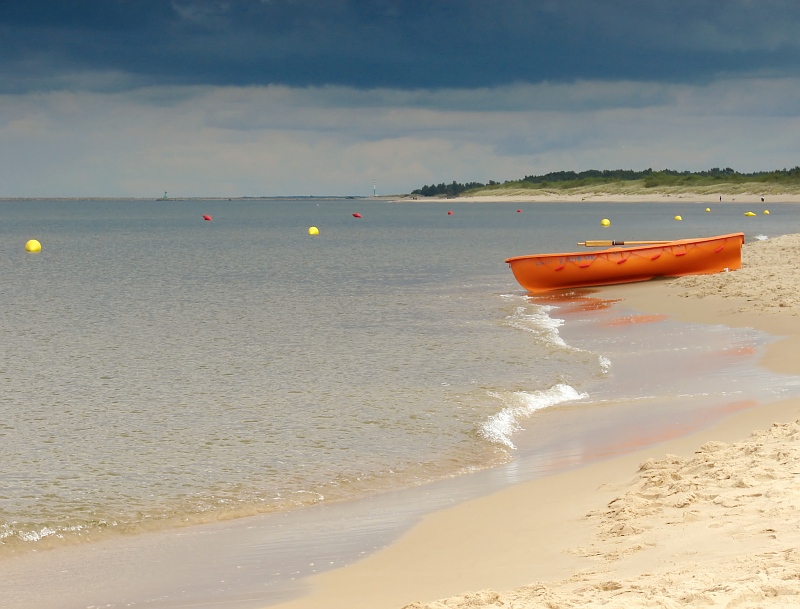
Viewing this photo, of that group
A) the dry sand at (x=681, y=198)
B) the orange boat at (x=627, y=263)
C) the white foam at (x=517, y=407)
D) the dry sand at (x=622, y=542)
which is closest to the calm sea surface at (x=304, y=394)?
the white foam at (x=517, y=407)

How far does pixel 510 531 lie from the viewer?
699 centimetres

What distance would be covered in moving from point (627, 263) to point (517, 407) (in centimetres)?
1570

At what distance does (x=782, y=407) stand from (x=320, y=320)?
43.4ft

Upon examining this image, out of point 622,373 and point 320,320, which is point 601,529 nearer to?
point 622,373

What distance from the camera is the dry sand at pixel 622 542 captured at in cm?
497

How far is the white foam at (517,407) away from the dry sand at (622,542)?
2.15 m

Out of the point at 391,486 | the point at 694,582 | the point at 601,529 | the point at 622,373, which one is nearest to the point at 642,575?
the point at 694,582

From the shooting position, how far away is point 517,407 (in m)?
12.3

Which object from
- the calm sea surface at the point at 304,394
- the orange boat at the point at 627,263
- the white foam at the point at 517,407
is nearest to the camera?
the calm sea surface at the point at 304,394

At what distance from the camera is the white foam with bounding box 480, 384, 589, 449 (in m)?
10.9

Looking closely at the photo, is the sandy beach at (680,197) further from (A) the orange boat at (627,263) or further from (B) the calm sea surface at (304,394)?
(B) the calm sea surface at (304,394)

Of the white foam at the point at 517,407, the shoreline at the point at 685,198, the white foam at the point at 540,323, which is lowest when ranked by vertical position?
the white foam at the point at 517,407

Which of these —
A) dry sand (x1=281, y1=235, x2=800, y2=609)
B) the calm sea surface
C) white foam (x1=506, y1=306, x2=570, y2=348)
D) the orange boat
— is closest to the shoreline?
the orange boat

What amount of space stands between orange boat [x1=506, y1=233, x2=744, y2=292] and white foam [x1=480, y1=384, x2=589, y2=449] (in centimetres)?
1365
